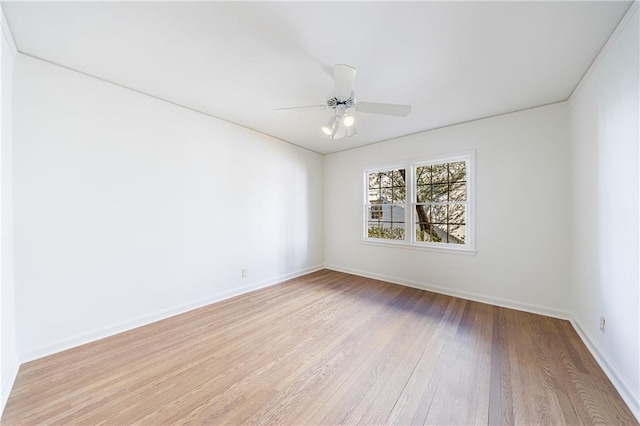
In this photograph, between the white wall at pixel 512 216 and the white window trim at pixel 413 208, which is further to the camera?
the white window trim at pixel 413 208

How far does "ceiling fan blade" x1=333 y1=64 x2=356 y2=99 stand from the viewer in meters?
1.78

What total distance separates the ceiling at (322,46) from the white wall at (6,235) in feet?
0.79

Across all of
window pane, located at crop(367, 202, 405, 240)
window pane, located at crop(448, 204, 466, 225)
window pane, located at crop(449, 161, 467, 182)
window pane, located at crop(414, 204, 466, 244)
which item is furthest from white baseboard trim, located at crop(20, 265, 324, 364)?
window pane, located at crop(449, 161, 467, 182)

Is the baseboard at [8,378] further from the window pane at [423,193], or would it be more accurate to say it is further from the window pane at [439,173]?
the window pane at [439,173]

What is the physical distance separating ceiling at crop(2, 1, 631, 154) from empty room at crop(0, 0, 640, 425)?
2 cm

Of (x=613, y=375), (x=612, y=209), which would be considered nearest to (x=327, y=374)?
(x=613, y=375)

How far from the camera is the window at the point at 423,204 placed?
3.52m

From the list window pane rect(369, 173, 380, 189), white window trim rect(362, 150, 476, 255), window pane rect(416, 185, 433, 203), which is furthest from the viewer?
window pane rect(369, 173, 380, 189)

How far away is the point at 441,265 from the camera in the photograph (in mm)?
3637

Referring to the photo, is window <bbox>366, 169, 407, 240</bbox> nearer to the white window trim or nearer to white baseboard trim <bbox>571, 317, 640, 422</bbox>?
the white window trim

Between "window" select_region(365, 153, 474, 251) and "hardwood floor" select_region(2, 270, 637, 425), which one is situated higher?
"window" select_region(365, 153, 474, 251)

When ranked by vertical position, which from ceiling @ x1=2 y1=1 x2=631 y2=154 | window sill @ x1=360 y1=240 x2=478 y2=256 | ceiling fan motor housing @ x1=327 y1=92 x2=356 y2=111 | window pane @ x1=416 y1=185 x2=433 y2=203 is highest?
ceiling @ x1=2 y1=1 x2=631 y2=154

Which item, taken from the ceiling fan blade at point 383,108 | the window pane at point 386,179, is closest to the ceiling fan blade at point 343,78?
the ceiling fan blade at point 383,108

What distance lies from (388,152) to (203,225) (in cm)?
330
